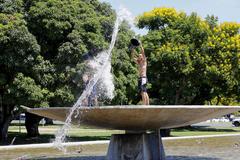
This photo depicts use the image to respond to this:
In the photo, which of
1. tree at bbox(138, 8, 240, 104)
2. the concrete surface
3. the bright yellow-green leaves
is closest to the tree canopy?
the concrete surface

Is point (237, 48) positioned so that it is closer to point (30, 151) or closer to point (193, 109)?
point (30, 151)

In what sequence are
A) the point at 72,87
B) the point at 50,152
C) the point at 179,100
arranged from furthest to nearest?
the point at 179,100 < the point at 72,87 < the point at 50,152

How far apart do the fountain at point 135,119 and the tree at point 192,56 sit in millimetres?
21043

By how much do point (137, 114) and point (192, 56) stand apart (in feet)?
79.9

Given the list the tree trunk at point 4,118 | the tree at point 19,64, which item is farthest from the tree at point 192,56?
the tree at point 19,64

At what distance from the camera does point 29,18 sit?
22.9 meters

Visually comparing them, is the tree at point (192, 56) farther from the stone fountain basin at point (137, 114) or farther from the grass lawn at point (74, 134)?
the stone fountain basin at point (137, 114)

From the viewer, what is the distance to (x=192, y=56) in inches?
1351

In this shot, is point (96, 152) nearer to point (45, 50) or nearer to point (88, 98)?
point (88, 98)

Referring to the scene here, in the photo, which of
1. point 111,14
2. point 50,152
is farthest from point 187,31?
point 50,152

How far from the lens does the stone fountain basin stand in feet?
34.0

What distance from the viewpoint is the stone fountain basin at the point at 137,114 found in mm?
10359

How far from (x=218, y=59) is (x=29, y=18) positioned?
1609 centimetres

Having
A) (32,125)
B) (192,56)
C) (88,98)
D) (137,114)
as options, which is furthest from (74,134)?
(137,114)
